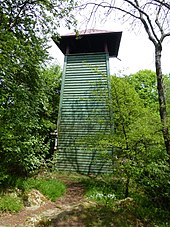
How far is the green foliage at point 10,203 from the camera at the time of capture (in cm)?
491

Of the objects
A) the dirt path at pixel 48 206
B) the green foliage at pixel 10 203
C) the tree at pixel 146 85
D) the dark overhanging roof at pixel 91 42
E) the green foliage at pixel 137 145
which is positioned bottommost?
the dirt path at pixel 48 206

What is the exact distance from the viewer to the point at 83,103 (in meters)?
9.10

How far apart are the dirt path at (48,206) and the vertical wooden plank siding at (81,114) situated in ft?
4.08

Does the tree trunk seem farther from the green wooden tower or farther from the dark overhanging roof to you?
the dark overhanging roof

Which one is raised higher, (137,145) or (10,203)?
(137,145)

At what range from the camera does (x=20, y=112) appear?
586 cm

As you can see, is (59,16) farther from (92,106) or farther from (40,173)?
(40,173)

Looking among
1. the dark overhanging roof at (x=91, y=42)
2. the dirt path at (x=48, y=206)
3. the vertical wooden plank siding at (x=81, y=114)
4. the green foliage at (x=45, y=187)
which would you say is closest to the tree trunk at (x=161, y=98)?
the vertical wooden plank siding at (x=81, y=114)

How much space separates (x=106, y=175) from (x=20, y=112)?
3927 millimetres

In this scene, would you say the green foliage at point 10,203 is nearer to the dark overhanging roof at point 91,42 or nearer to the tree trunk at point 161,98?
the tree trunk at point 161,98

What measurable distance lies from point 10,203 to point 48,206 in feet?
3.34

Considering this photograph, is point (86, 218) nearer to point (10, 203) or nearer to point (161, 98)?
point (10, 203)

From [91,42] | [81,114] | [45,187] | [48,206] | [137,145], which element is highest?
[91,42]

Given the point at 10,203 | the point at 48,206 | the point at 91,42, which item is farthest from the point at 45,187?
the point at 91,42
